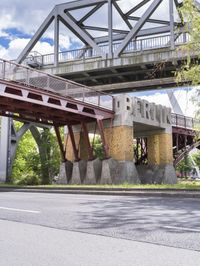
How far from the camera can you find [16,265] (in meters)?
4.78

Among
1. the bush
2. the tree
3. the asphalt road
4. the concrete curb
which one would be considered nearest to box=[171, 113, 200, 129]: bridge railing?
the bush

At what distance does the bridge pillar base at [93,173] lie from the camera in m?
26.2

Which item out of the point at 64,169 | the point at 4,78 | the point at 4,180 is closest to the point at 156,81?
the point at 64,169

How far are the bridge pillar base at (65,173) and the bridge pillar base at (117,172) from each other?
3140mm

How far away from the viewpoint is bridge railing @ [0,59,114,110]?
70.5 ft

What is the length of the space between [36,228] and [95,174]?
1917 cm

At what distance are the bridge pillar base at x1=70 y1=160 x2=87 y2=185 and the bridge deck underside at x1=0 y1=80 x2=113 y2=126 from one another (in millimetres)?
3047

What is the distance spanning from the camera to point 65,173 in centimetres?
2812

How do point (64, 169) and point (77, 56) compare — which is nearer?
point (64, 169)

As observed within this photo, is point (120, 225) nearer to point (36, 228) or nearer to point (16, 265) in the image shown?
point (36, 228)

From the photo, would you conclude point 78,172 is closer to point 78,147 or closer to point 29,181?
point 78,147

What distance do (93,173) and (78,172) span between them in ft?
4.41

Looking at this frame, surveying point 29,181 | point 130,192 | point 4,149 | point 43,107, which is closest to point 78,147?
point 29,181

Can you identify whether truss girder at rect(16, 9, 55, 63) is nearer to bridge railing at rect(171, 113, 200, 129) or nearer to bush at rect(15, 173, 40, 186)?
bush at rect(15, 173, 40, 186)
